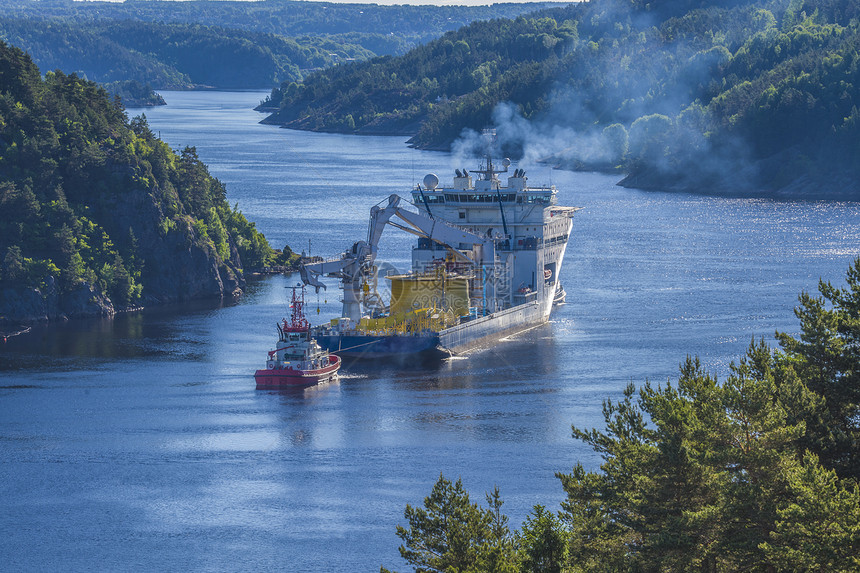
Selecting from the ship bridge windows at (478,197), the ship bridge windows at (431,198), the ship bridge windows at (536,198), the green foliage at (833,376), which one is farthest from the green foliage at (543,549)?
the ship bridge windows at (431,198)

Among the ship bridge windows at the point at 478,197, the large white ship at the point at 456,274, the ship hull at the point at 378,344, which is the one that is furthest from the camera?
the ship bridge windows at the point at 478,197

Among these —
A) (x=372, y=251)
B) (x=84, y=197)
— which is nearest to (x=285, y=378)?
(x=372, y=251)

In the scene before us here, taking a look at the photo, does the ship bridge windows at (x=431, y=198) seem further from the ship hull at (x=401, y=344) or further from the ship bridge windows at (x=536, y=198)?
the ship hull at (x=401, y=344)

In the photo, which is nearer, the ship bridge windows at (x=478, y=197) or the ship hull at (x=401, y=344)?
the ship hull at (x=401, y=344)

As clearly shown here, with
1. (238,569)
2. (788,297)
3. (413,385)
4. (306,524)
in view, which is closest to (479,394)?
(413,385)

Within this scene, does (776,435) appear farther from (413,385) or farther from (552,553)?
(413,385)

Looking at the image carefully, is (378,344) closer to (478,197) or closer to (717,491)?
(478,197)
